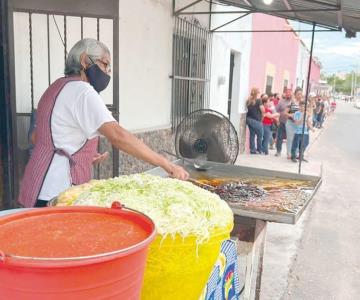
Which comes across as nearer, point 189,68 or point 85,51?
point 85,51

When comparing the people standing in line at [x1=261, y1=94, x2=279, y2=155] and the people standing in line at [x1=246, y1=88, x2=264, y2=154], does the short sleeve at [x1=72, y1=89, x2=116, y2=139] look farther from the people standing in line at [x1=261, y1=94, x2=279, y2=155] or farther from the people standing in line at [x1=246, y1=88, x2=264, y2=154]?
the people standing in line at [x1=261, y1=94, x2=279, y2=155]

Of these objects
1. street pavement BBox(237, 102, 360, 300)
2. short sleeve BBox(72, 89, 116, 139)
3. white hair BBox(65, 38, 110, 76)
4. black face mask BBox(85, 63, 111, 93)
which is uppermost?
white hair BBox(65, 38, 110, 76)

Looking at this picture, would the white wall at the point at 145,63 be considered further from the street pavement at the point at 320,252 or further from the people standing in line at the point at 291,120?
the people standing in line at the point at 291,120

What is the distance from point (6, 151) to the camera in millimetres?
3504

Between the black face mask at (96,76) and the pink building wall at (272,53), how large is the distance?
10102 millimetres

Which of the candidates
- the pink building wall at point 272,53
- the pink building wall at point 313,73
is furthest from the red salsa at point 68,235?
the pink building wall at point 313,73

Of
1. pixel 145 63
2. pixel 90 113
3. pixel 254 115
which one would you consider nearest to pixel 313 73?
pixel 254 115

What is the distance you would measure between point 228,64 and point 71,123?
7.67 m

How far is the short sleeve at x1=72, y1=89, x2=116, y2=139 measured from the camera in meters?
2.04

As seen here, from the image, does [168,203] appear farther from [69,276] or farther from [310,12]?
[310,12]

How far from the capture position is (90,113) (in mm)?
2064

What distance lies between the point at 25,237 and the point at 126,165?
420 cm

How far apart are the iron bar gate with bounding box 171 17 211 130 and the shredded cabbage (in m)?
4.91

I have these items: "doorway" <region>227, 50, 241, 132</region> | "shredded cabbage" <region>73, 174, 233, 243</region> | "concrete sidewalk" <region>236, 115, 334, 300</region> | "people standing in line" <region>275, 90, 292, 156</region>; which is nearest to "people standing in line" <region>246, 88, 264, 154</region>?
"doorway" <region>227, 50, 241, 132</region>
